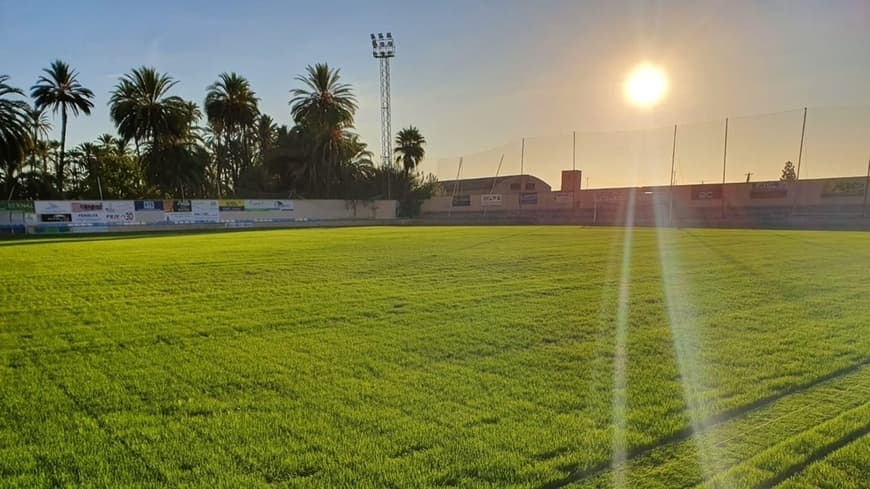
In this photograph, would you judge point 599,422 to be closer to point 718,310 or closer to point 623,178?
point 718,310

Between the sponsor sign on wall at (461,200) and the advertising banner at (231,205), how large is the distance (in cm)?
2112

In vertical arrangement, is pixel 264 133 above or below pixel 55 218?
above

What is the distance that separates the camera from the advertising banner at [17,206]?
29406 mm

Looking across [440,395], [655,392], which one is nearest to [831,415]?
[655,392]

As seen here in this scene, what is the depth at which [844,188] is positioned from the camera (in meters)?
30.8

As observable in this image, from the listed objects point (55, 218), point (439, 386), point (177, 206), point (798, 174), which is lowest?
point (439, 386)

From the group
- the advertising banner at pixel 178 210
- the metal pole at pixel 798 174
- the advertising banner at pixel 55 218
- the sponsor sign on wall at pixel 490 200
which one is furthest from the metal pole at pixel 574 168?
the advertising banner at pixel 55 218

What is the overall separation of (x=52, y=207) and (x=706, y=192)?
1769 inches

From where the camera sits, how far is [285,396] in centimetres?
366

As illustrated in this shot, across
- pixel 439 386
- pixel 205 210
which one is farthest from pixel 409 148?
pixel 439 386

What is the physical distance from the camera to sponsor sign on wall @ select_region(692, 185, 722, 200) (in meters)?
36.2

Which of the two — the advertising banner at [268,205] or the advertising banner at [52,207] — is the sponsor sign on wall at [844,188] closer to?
the advertising banner at [268,205]

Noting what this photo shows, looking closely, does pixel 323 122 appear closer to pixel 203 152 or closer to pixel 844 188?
pixel 203 152

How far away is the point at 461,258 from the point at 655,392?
9.04 m
